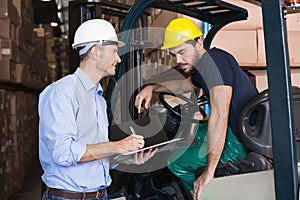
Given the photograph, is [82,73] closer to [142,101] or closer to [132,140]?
[132,140]

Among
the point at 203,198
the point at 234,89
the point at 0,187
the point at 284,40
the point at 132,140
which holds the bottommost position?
the point at 0,187

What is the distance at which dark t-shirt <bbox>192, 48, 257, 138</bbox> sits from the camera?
242cm

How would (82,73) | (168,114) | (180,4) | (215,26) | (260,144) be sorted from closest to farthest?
(82,73), (260,144), (168,114), (180,4), (215,26)

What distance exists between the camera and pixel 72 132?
78.9 inches

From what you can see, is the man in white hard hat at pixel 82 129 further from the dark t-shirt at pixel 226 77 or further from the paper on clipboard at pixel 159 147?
the dark t-shirt at pixel 226 77

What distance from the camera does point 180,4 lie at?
3.06m

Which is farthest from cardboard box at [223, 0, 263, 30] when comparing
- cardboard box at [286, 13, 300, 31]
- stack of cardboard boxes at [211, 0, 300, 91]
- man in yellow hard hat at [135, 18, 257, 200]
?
man in yellow hard hat at [135, 18, 257, 200]

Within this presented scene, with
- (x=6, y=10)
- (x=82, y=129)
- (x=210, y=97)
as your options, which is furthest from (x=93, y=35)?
(x=6, y=10)

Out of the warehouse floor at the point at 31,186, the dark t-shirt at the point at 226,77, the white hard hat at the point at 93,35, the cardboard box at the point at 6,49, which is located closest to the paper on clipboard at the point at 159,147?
the dark t-shirt at the point at 226,77

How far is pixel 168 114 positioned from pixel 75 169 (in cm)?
91

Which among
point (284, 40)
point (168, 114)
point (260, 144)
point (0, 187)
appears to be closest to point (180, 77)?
point (168, 114)

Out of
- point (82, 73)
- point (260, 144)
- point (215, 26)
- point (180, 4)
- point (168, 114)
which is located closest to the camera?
point (82, 73)

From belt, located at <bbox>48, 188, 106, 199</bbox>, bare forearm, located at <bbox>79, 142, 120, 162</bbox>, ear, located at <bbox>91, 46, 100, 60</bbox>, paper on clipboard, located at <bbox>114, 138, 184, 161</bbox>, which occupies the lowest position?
belt, located at <bbox>48, 188, 106, 199</bbox>

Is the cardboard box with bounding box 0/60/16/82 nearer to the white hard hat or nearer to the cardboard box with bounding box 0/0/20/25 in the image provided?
the cardboard box with bounding box 0/0/20/25
